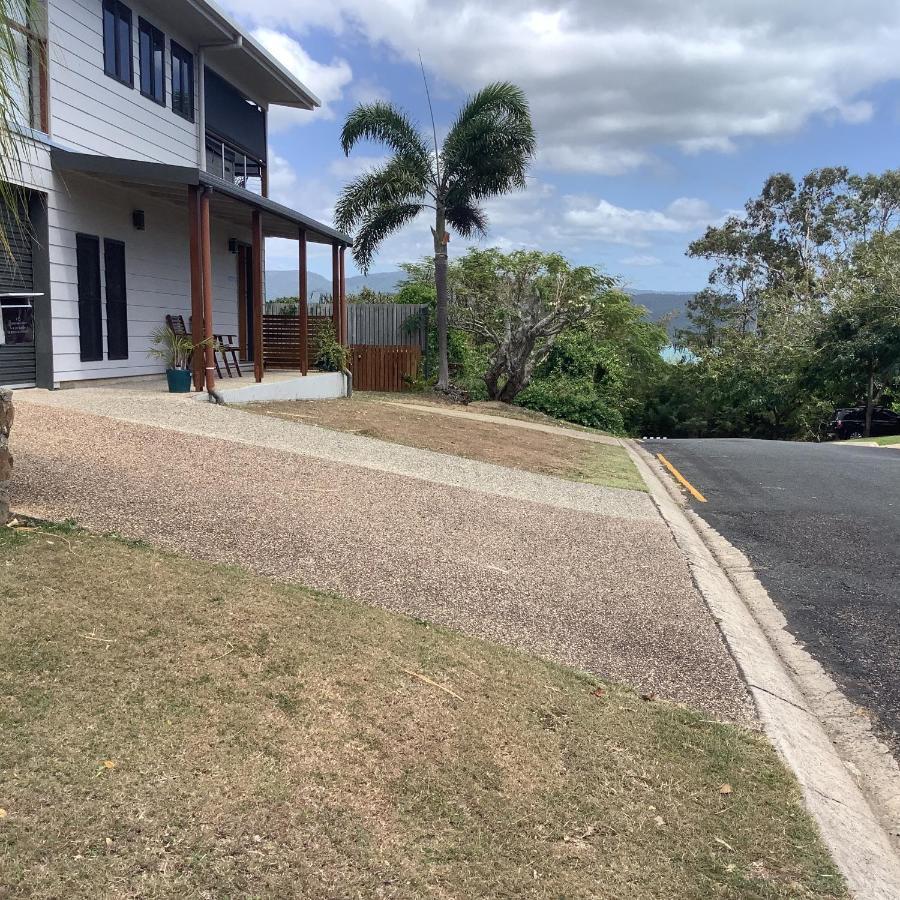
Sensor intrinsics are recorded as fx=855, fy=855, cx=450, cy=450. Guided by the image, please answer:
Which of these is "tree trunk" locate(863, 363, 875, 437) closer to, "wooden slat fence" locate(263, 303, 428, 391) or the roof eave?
"wooden slat fence" locate(263, 303, 428, 391)

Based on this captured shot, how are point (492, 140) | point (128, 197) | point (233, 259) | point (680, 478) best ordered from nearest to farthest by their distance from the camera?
point (680, 478)
point (128, 197)
point (233, 259)
point (492, 140)

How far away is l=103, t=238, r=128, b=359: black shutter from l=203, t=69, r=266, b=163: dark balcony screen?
4.92 metres

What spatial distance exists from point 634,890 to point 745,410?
1349 inches

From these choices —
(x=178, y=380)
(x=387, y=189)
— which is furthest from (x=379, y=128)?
(x=178, y=380)

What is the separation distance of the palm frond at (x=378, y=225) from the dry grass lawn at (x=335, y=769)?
64.0 feet

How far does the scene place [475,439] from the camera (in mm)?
13945

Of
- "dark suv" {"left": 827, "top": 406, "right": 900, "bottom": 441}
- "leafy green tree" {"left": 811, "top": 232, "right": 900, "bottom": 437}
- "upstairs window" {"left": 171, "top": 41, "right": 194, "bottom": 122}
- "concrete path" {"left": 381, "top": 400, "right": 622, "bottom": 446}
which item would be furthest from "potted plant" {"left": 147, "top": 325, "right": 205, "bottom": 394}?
"dark suv" {"left": 827, "top": 406, "right": 900, "bottom": 441}

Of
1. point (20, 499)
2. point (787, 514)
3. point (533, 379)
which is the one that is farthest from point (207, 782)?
point (533, 379)

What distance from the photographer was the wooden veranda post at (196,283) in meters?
12.2

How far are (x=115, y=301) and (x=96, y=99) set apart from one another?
121 inches

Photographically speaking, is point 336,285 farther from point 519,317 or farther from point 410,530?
point 410,530

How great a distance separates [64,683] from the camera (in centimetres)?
342

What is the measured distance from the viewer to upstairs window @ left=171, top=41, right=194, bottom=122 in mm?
15953

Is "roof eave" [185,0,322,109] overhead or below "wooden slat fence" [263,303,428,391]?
overhead
